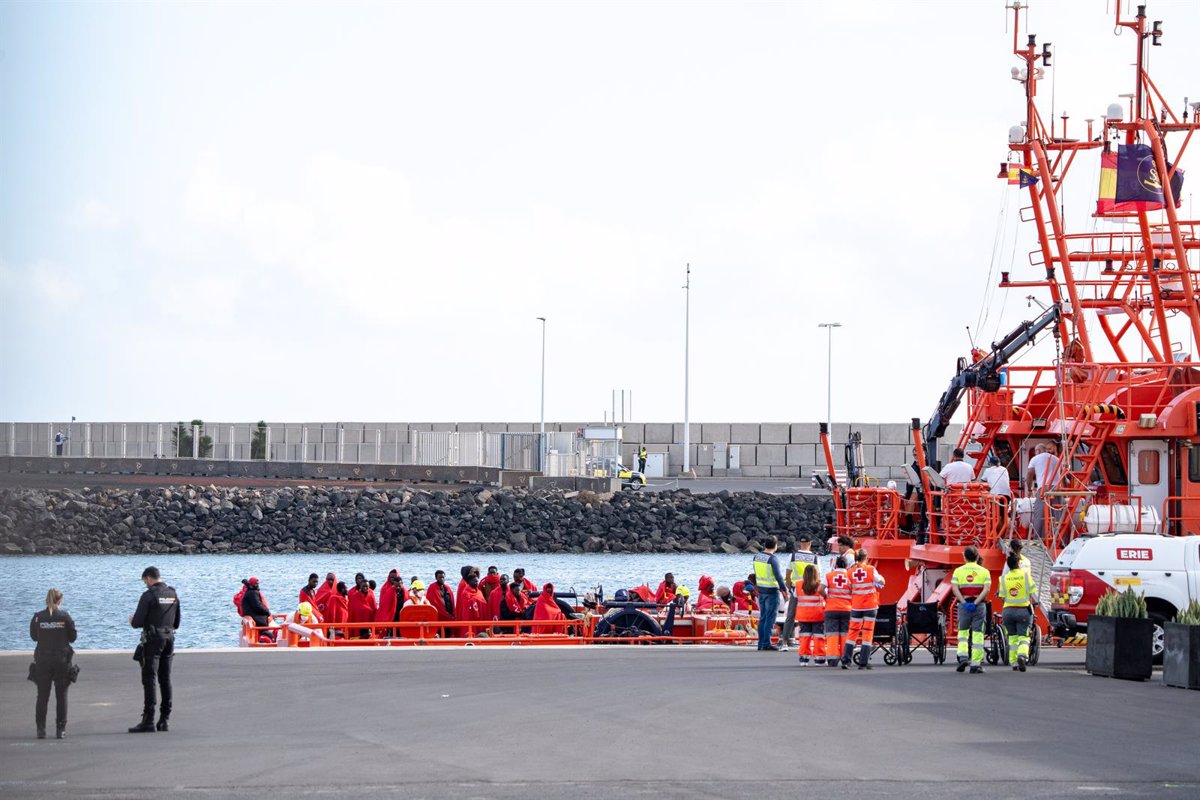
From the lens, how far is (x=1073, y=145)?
2767 cm

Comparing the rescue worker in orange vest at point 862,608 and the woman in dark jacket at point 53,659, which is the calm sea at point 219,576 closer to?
the rescue worker in orange vest at point 862,608

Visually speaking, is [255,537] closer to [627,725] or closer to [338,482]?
[338,482]

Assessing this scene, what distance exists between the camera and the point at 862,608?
19.7 m

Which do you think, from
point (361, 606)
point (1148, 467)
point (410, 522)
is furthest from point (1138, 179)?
point (410, 522)

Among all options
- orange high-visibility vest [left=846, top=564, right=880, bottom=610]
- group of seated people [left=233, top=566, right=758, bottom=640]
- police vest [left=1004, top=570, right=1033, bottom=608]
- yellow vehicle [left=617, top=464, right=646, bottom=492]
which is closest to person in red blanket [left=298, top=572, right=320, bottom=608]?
group of seated people [left=233, top=566, right=758, bottom=640]

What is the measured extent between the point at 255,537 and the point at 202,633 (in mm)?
31077

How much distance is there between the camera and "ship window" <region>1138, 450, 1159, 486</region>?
23031 millimetres

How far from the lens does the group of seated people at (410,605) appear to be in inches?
1025

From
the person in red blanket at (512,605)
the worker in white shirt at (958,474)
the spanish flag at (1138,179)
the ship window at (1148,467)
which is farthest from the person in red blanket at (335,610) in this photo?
the spanish flag at (1138,179)

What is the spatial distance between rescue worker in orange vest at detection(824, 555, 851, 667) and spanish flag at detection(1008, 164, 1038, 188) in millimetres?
10609

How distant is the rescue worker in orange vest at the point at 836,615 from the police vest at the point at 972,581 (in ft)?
4.46

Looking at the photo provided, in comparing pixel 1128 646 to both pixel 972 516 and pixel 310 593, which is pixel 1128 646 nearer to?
pixel 972 516

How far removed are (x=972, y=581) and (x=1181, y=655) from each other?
104 inches

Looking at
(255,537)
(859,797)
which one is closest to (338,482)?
(255,537)
